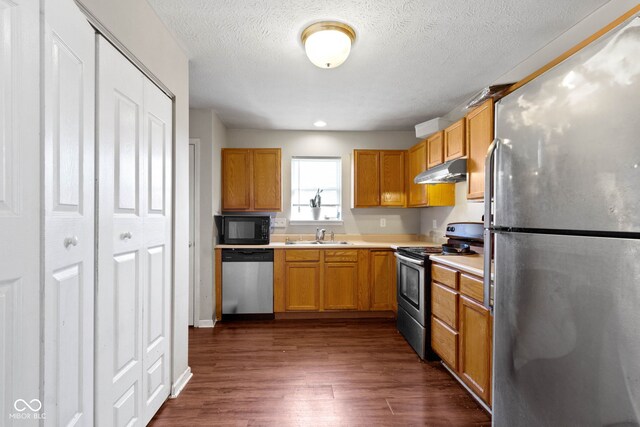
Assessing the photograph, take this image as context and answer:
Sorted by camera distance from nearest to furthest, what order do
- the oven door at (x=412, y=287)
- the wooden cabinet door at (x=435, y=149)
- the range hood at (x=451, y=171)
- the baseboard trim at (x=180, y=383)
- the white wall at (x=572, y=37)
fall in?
the white wall at (x=572, y=37) → the baseboard trim at (x=180, y=383) → the range hood at (x=451, y=171) → the oven door at (x=412, y=287) → the wooden cabinet door at (x=435, y=149)

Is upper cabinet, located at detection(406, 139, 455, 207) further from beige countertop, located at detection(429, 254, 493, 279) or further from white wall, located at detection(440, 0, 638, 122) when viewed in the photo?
white wall, located at detection(440, 0, 638, 122)

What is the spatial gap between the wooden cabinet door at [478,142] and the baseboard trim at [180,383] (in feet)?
8.34

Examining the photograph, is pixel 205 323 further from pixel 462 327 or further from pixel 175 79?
pixel 462 327

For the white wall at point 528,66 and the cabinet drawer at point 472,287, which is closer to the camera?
the white wall at point 528,66

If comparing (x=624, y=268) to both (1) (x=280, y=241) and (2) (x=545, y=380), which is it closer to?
(2) (x=545, y=380)

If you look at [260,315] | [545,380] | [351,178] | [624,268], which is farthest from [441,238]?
[624,268]

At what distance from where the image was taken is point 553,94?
3.39 feet

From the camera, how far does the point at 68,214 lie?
101 centimetres

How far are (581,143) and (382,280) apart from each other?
2919 millimetres

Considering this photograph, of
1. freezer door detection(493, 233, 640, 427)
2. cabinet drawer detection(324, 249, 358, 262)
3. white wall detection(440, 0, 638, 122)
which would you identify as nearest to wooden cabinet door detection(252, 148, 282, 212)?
cabinet drawer detection(324, 249, 358, 262)

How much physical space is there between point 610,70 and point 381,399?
2.06 meters

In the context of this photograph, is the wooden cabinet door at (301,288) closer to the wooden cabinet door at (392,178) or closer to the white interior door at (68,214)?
the wooden cabinet door at (392,178)

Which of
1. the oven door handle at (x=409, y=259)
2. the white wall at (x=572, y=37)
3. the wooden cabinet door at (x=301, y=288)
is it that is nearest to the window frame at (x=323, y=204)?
the wooden cabinet door at (x=301, y=288)

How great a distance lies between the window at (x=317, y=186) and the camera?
4238 mm
